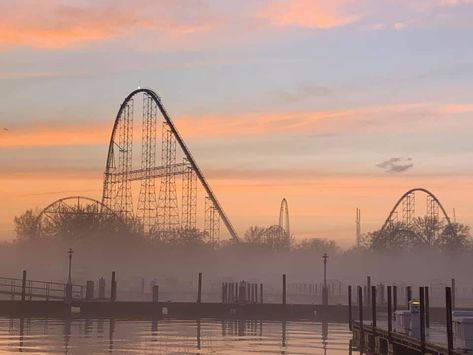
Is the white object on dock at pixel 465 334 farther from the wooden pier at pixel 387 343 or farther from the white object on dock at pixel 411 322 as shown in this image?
the white object on dock at pixel 411 322

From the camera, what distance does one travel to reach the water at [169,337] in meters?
33.8

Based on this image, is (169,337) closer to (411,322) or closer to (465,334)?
(411,322)

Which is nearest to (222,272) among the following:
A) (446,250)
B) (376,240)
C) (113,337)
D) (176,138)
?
(376,240)

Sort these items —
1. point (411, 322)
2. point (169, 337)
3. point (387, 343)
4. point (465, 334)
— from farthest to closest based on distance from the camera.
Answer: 1. point (169, 337)
2. point (387, 343)
3. point (411, 322)
4. point (465, 334)

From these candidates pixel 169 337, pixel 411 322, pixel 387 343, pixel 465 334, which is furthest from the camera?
pixel 169 337

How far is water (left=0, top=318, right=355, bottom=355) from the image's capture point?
33750 millimetres

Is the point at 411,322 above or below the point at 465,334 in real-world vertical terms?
above

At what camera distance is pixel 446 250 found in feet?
413

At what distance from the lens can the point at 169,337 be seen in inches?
1585

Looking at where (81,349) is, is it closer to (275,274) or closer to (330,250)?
(275,274)

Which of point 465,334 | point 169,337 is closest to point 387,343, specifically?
point 465,334

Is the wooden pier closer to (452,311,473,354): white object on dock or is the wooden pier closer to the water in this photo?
(452,311,473,354): white object on dock

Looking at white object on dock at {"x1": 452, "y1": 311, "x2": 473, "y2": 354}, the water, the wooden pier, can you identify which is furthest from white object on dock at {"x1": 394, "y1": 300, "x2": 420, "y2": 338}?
white object on dock at {"x1": 452, "y1": 311, "x2": 473, "y2": 354}

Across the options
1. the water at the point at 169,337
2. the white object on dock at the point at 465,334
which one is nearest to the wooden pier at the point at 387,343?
the white object on dock at the point at 465,334
